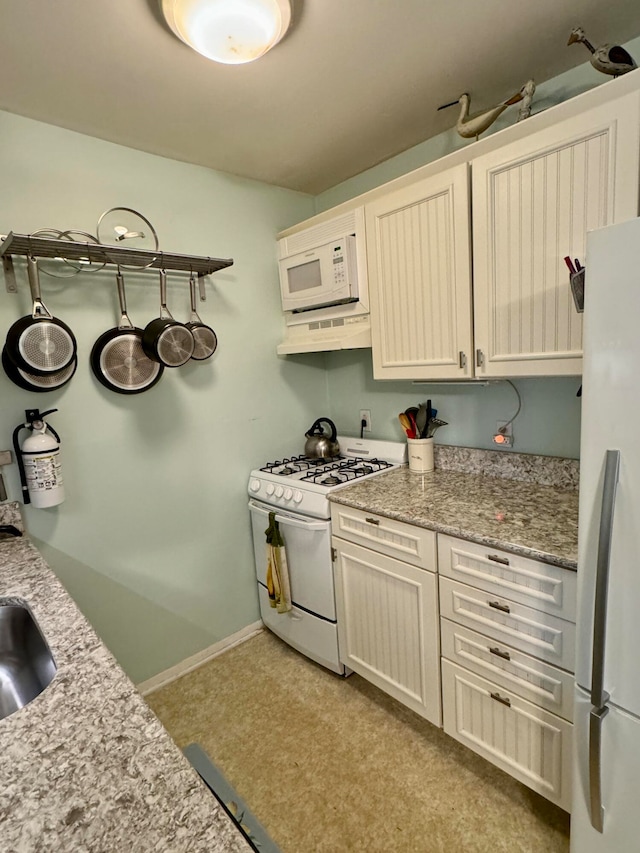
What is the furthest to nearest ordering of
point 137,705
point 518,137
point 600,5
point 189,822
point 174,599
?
point 174,599 < point 518,137 < point 600,5 < point 137,705 < point 189,822

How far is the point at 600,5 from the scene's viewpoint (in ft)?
4.30

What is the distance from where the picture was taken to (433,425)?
7.33 feet

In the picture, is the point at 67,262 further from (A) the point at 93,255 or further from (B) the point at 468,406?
(B) the point at 468,406

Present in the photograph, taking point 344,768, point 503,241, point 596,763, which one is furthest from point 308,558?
point 503,241

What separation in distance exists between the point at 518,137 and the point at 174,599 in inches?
97.2

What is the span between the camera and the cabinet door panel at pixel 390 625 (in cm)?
166

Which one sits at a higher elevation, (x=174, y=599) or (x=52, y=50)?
(x=52, y=50)

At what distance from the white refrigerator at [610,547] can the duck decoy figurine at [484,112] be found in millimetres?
1004

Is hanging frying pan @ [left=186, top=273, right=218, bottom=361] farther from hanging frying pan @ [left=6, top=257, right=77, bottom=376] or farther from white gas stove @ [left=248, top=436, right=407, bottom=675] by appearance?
white gas stove @ [left=248, top=436, right=407, bottom=675]

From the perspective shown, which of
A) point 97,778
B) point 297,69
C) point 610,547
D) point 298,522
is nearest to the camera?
point 97,778

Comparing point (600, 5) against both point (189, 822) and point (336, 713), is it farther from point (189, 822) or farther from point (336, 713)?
point (336, 713)

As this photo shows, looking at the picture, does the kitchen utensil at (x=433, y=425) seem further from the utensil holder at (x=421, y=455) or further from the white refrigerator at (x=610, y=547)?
the white refrigerator at (x=610, y=547)

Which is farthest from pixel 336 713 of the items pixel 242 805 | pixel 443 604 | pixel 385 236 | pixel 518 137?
pixel 518 137

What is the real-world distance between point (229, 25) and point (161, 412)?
1.48m
